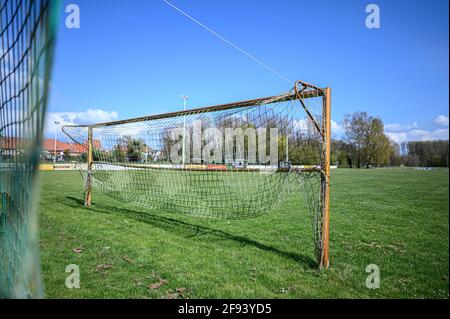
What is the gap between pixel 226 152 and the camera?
7051mm

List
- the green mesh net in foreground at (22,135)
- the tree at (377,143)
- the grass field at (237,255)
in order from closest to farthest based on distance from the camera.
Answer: the green mesh net in foreground at (22,135) < the grass field at (237,255) < the tree at (377,143)

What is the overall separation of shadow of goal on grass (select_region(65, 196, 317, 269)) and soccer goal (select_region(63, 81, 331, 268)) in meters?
0.30

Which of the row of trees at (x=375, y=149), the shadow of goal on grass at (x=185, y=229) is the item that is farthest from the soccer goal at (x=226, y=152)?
the row of trees at (x=375, y=149)

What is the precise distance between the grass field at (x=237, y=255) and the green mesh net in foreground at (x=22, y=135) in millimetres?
1166

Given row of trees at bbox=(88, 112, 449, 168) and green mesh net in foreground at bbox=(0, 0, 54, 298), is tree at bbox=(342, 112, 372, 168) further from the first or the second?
green mesh net in foreground at bbox=(0, 0, 54, 298)

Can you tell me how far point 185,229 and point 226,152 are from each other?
203cm

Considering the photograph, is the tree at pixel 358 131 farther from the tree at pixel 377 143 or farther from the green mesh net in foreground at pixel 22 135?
the green mesh net in foreground at pixel 22 135

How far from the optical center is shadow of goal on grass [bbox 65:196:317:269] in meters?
4.54

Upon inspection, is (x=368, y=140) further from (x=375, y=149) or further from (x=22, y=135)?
(x=22, y=135)

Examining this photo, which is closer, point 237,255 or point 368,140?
point 237,255

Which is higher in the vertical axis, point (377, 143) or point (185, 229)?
point (377, 143)

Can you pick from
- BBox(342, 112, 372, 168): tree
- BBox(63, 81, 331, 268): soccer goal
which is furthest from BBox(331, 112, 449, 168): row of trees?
BBox(63, 81, 331, 268): soccer goal

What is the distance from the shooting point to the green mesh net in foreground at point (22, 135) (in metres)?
1.46

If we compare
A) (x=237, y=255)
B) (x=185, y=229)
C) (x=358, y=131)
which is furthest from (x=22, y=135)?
(x=358, y=131)
